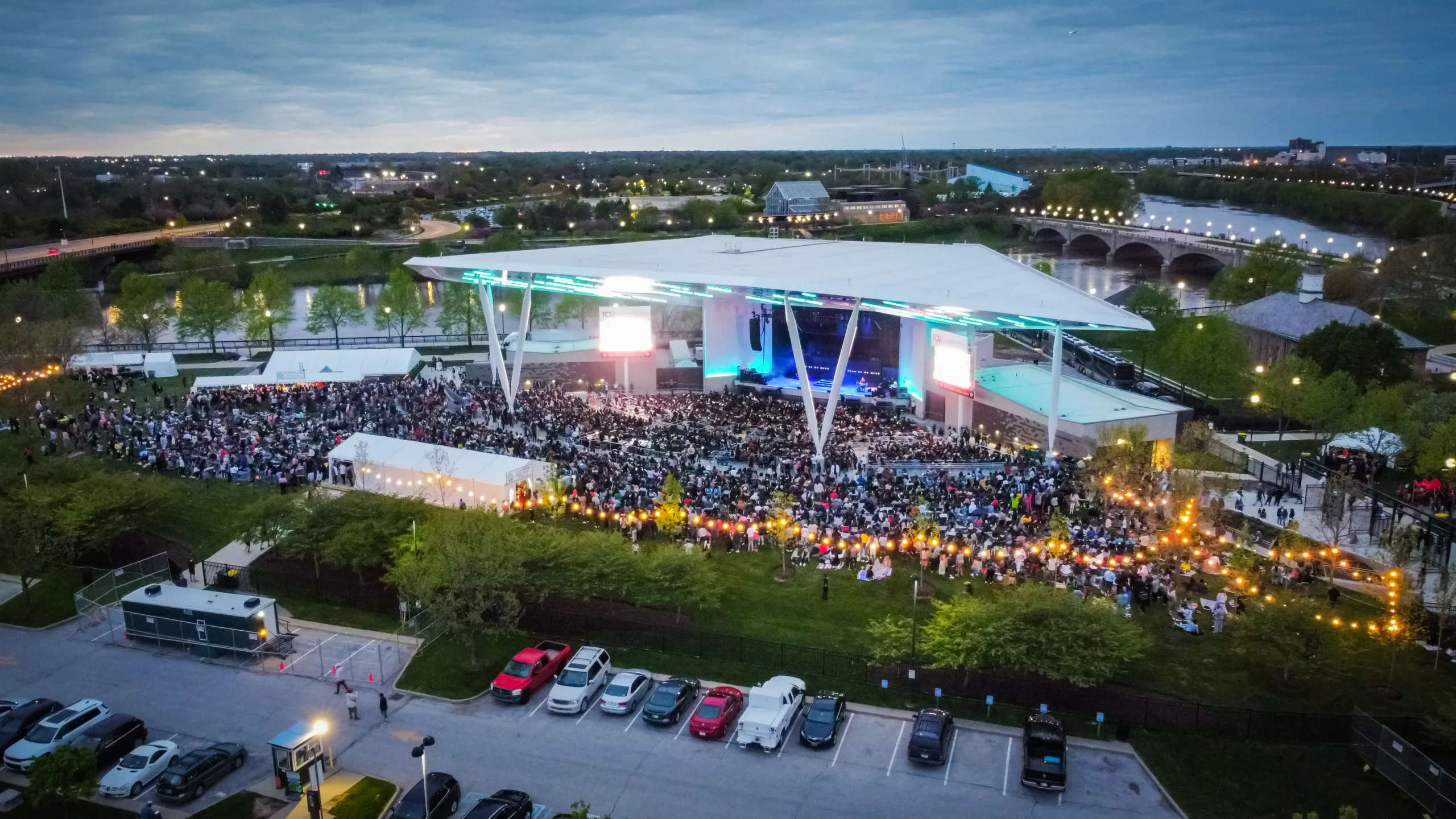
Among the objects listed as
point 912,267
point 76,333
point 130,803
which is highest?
point 912,267

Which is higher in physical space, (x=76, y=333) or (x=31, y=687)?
(x=76, y=333)

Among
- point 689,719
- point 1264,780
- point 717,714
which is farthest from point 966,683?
point 689,719

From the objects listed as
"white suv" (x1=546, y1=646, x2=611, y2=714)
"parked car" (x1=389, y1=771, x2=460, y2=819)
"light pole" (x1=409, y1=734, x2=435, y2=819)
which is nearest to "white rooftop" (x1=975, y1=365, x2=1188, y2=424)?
"white suv" (x1=546, y1=646, x2=611, y2=714)

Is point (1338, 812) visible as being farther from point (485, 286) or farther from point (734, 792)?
point (485, 286)

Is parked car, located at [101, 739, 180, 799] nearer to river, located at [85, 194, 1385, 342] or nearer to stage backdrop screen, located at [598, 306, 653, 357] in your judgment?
stage backdrop screen, located at [598, 306, 653, 357]

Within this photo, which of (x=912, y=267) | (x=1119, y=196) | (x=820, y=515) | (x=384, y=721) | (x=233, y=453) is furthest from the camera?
(x=1119, y=196)

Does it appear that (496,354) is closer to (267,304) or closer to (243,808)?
(267,304)

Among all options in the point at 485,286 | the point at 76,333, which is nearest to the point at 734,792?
the point at 485,286

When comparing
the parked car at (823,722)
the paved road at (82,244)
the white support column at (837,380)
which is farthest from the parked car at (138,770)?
the paved road at (82,244)
